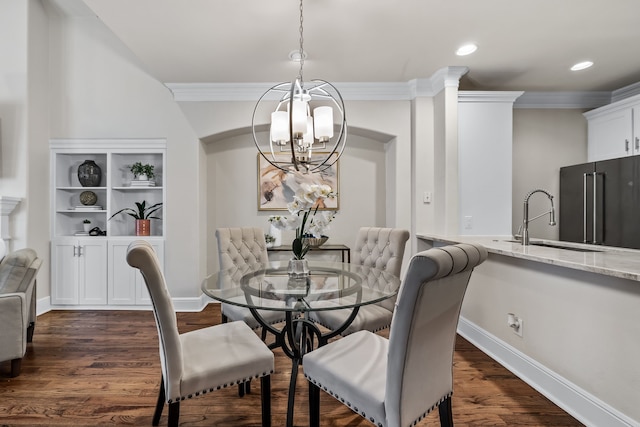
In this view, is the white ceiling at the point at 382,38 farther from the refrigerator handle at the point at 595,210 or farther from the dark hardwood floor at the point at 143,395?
the dark hardwood floor at the point at 143,395

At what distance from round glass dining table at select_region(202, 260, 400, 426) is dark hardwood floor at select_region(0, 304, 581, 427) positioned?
0.39m

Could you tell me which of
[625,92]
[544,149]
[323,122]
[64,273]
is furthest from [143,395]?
[625,92]

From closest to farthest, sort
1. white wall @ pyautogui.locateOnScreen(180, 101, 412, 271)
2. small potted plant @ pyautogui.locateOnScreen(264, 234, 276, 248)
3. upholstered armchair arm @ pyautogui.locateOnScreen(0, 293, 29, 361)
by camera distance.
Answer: upholstered armchair arm @ pyautogui.locateOnScreen(0, 293, 29, 361) → small potted plant @ pyautogui.locateOnScreen(264, 234, 276, 248) → white wall @ pyautogui.locateOnScreen(180, 101, 412, 271)

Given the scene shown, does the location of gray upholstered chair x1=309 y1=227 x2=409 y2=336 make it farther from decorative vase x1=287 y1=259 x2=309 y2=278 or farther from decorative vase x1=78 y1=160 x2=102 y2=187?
decorative vase x1=78 y1=160 x2=102 y2=187

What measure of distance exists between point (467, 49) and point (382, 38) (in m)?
0.78

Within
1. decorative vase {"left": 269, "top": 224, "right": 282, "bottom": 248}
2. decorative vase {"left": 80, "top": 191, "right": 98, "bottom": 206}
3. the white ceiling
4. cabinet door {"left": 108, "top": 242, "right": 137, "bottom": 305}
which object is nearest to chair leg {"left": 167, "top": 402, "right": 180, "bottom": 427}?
the white ceiling

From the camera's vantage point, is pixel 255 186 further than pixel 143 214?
Yes

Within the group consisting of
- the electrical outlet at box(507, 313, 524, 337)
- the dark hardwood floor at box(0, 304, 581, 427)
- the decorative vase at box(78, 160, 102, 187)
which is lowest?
the dark hardwood floor at box(0, 304, 581, 427)

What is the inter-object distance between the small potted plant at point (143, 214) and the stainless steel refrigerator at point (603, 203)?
473 centimetres

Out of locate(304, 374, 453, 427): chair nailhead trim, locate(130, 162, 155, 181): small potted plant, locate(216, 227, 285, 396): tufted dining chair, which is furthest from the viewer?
locate(130, 162, 155, 181): small potted plant

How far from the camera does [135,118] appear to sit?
369cm

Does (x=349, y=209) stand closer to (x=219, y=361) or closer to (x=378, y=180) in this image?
(x=378, y=180)

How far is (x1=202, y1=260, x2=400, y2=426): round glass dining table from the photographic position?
5.05 feet

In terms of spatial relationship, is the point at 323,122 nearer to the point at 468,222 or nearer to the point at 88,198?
the point at 468,222
